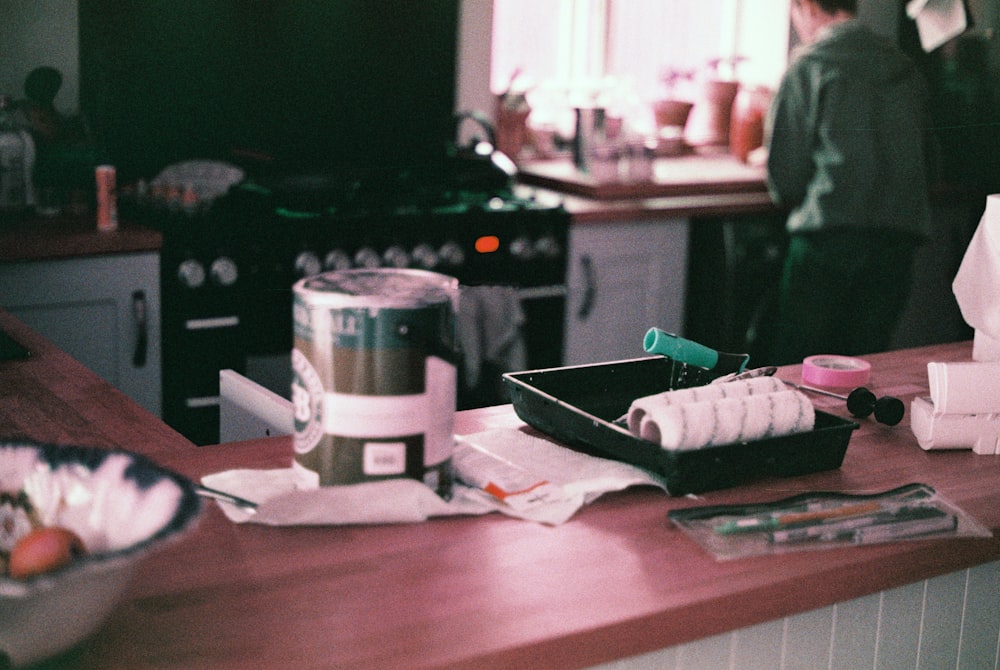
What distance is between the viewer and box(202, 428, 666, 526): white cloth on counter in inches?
47.3

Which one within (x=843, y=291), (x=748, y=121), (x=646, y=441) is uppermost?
(x=748, y=121)

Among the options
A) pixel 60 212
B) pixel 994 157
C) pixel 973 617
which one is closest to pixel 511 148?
pixel 60 212

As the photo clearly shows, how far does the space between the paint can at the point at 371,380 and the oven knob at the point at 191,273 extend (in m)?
2.00

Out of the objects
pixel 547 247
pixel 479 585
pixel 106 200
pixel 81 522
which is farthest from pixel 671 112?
pixel 81 522

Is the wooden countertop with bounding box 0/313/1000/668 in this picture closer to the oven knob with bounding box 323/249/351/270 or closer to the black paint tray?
the black paint tray

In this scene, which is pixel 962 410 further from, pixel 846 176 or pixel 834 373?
pixel 846 176

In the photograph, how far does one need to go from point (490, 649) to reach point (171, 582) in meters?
0.31

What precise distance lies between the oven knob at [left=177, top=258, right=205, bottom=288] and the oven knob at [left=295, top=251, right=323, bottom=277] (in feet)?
0.88

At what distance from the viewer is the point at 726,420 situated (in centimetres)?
134

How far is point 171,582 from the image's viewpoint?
1072 mm

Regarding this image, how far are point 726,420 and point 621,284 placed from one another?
8.49 feet

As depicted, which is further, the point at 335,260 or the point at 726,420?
the point at 335,260

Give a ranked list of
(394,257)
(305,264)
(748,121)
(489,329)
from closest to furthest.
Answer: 1. (305,264)
2. (394,257)
3. (489,329)
4. (748,121)

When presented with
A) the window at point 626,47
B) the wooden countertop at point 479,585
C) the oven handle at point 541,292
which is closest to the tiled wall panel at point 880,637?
the wooden countertop at point 479,585
